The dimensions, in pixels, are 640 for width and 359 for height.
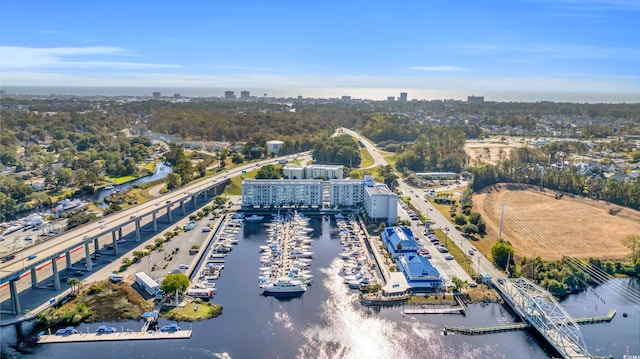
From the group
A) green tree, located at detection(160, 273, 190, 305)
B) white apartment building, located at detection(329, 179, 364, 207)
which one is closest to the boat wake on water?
green tree, located at detection(160, 273, 190, 305)

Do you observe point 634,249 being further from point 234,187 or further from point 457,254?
point 234,187

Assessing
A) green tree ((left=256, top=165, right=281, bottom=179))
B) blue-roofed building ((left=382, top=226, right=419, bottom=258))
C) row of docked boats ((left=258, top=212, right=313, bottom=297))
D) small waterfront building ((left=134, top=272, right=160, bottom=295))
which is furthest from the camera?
green tree ((left=256, top=165, right=281, bottom=179))

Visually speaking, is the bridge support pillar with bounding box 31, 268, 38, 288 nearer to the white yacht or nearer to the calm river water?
the calm river water

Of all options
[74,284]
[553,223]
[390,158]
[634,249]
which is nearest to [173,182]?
[74,284]

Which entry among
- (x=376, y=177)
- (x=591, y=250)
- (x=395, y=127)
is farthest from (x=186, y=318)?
(x=395, y=127)

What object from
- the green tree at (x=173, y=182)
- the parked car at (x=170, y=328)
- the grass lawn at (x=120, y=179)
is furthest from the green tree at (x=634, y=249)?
the grass lawn at (x=120, y=179)
